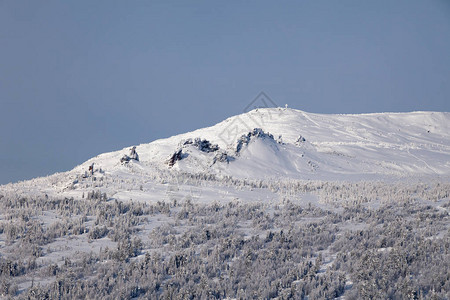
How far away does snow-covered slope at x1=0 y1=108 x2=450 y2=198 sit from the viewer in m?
31.7

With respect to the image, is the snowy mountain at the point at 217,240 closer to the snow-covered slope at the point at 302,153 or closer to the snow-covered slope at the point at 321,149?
the snow-covered slope at the point at 302,153

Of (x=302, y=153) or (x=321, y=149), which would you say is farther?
(x=321, y=149)

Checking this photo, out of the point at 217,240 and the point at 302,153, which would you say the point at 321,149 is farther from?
the point at 217,240

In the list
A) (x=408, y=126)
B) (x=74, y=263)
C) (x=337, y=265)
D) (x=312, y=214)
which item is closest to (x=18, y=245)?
(x=74, y=263)

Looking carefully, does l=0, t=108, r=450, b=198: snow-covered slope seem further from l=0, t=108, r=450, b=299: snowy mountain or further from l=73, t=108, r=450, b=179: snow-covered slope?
l=0, t=108, r=450, b=299: snowy mountain

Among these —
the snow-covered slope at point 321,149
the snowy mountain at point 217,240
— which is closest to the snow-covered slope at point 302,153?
the snow-covered slope at point 321,149

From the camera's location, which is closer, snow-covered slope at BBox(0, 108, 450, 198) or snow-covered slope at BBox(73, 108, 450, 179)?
snow-covered slope at BBox(0, 108, 450, 198)

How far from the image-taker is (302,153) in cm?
4100

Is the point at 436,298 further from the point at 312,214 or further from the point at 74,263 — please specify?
the point at 74,263

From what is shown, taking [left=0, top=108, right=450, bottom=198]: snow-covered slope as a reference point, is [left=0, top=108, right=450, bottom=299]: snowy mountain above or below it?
below

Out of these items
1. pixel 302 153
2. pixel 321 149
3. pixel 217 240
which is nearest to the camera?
pixel 217 240

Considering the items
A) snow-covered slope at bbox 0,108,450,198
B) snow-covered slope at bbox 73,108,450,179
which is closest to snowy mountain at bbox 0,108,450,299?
snow-covered slope at bbox 0,108,450,198

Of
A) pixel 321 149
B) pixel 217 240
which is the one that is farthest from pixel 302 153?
pixel 217 240

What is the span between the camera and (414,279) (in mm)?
9336
